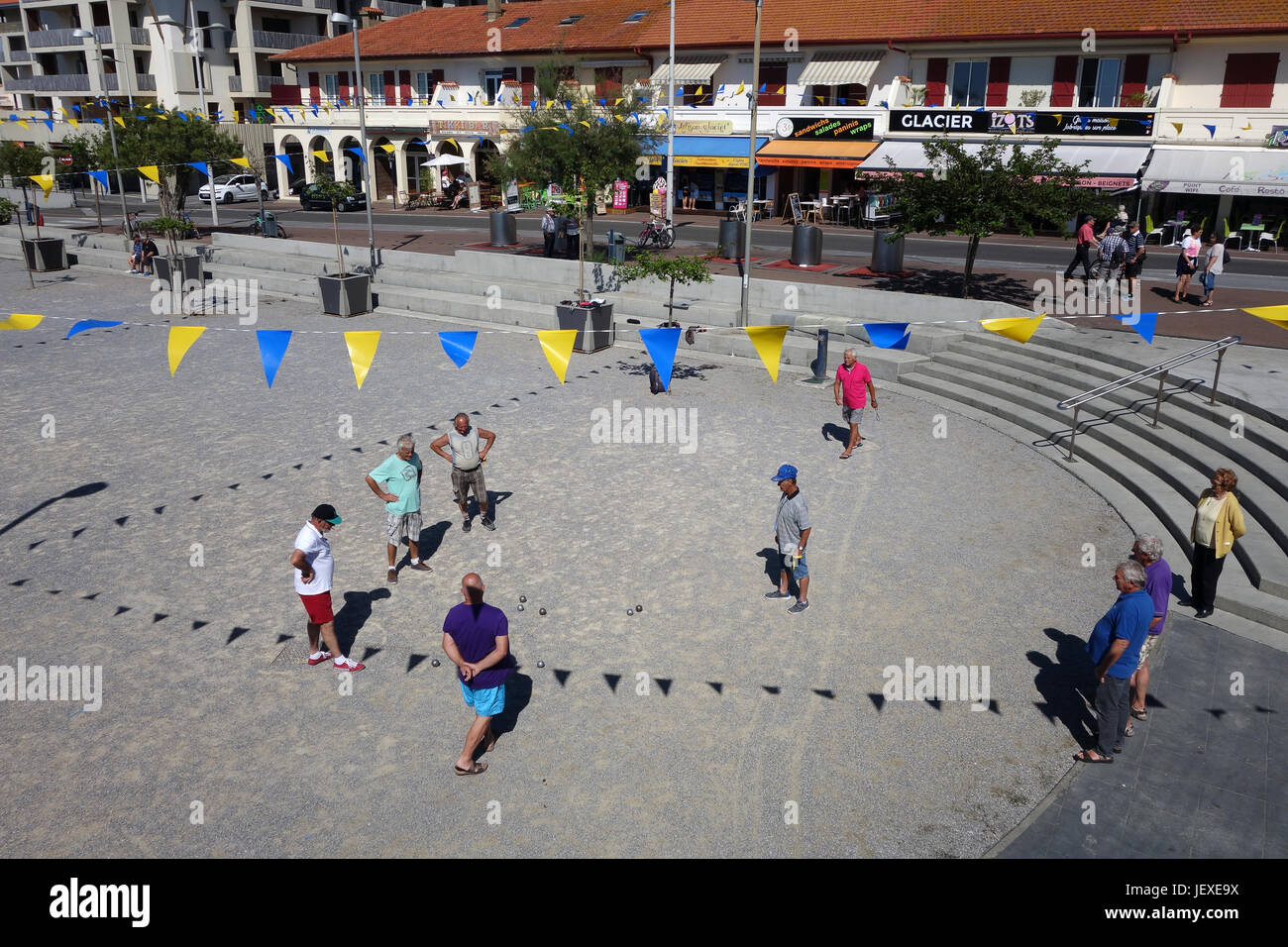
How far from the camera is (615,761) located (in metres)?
7.43

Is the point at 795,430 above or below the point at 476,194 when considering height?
below

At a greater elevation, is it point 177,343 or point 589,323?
point 177,343

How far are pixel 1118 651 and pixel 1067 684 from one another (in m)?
1.49

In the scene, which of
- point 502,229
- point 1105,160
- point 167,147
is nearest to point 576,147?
point 502,229

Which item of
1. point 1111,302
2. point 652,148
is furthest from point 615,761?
point 652,148

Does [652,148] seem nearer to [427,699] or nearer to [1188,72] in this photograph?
[1188,72]

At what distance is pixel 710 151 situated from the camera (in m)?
Result: 40.9

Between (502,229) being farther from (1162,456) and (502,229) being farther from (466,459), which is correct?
(1162,456)

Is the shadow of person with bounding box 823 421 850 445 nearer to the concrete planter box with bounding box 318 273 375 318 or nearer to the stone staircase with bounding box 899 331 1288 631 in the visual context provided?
the stone staircase with bounding box 899 331 1288 631

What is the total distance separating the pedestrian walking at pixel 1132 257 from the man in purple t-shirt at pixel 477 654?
764 inches

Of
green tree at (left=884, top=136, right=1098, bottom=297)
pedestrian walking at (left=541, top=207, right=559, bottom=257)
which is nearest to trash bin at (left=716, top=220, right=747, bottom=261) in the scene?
pedestrian walking at (left=541, top=207, right=559, bottom=257)

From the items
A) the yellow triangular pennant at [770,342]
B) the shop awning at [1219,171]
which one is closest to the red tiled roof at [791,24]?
the shop awning at [1219,171]

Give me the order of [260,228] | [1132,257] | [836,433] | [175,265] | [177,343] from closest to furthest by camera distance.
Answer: [177,343]
[836,433]
[1132,257]
[175,265]
[260,228]
